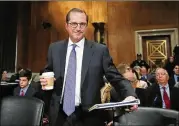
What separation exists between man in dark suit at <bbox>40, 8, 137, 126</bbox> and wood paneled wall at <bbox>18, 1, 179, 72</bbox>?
7.27 meters

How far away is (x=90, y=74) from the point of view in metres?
1.50

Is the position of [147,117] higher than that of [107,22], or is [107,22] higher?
[107,22]

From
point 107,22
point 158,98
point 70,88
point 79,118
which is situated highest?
point 107,22

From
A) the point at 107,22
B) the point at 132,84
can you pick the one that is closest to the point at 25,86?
the point at 132,84

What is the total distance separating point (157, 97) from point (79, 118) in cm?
200

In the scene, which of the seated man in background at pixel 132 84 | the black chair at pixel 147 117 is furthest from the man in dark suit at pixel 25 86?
the black chair at pixel 147 117

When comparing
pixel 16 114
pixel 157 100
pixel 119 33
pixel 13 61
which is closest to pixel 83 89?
pixel 16 114

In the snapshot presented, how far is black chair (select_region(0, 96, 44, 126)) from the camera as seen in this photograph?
4.69 ft

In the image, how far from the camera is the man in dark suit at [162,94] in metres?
3.15

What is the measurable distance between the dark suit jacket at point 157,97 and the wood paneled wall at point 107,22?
18.2ft

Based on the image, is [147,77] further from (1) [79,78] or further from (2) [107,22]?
(1) [79,78]

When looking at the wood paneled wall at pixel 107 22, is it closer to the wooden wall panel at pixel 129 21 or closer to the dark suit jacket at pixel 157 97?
the wooden wall panel at pixel 129 21

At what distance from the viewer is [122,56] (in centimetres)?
885

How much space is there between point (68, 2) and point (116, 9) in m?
1.70
